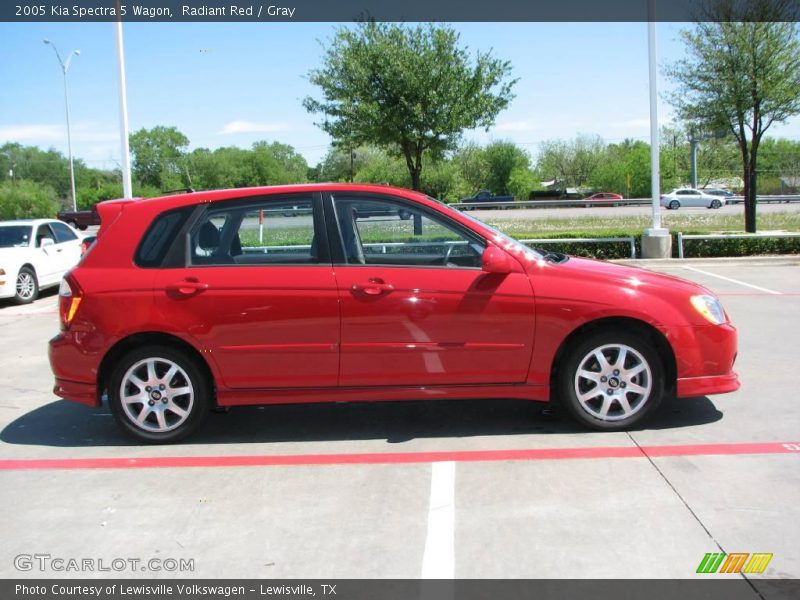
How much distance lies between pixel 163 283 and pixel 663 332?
11.2 ft

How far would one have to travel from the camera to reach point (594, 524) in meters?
3.69

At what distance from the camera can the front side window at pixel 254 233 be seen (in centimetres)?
507

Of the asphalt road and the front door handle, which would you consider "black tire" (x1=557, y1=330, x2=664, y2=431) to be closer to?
the front door handle

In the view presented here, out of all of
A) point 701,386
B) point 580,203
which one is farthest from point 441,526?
point 580,203

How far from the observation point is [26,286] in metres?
13.1

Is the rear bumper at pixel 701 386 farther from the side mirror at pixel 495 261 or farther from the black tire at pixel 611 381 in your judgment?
the side mirror at pixel 495 261

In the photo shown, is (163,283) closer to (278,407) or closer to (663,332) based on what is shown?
(278,407)

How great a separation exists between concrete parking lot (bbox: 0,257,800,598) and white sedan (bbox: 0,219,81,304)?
7580 millimetres

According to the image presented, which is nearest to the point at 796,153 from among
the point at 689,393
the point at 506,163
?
the point at 506,163

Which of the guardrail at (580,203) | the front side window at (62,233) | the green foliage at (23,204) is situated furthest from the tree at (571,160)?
the front side window at (62,233)

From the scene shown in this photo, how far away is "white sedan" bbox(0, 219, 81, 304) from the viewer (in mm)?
12680

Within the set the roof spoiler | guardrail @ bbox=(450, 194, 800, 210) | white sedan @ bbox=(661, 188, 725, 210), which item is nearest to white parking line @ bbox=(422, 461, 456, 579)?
the roof spoiler

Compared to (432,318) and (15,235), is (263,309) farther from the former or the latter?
A: (15,235)

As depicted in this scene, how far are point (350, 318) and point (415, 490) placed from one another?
4.11ft
